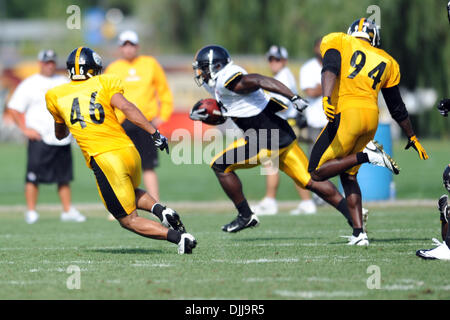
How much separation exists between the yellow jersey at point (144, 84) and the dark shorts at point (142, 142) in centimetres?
23

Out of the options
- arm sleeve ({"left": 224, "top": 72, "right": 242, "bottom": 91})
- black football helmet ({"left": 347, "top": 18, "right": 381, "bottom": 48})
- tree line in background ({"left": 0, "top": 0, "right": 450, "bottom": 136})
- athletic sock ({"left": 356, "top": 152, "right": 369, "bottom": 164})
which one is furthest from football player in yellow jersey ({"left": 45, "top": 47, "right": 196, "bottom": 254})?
tree line in background ({"left": 0, "top": 0, "right": 450, "bottom": 136})

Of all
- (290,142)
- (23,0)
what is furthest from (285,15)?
(23,0)

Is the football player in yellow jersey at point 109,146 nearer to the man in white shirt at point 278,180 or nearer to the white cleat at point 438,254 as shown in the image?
the white cleat at point 438,254

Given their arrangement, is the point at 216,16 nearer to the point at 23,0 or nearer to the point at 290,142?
the point at 290,142

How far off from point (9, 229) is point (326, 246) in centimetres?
443

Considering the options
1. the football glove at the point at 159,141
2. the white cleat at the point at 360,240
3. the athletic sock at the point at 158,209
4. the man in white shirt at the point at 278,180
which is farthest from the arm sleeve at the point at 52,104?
the man in white shirt at the point at 278,180

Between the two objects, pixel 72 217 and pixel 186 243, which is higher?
pixel 186 243

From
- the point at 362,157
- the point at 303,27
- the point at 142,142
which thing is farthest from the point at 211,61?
the point at 303,27

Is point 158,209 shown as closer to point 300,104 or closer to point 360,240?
point 300,104

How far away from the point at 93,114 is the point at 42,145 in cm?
461

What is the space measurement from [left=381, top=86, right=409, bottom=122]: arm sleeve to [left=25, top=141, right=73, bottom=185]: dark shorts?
17.5ft

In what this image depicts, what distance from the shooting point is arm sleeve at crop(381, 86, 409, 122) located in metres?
7.19

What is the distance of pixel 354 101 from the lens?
7008mm
